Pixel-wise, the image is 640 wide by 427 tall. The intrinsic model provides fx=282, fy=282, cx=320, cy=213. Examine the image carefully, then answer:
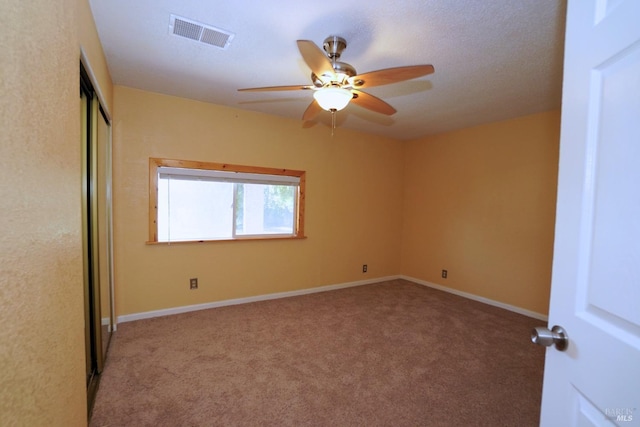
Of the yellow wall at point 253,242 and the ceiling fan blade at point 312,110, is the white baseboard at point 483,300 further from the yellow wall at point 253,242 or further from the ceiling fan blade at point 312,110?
the ceiling fan blade at point 312,110

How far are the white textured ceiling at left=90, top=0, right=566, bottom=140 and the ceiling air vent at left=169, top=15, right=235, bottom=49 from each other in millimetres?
47

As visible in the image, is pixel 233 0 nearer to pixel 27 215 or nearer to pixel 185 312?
pixel 27 215

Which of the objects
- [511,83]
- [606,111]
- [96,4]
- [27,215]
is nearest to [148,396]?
[27,215]

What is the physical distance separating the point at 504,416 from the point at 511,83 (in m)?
2.64

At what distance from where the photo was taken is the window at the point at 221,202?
3.10 m

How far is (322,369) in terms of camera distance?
2.19 metres

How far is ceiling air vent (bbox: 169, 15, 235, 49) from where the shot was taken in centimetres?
181

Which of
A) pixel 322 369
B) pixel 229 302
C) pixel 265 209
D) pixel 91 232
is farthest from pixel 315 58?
pixel 229 302

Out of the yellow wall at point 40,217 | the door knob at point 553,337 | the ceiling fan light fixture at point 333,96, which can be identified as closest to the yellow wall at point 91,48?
the yellow wall at point 40,217

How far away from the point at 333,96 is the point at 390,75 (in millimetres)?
363

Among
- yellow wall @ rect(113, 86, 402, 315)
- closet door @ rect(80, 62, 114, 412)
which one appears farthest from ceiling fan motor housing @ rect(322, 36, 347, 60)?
yellow wall @ rect(113, 86, 402, 315)

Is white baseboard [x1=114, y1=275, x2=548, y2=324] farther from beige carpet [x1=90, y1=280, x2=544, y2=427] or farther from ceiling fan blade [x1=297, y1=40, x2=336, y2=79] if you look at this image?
ceiling fan blade [x1=297, y1=40, x2=336, y2=79]

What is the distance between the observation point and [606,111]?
644 millimetres

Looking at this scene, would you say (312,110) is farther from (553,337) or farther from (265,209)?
(553,337)
